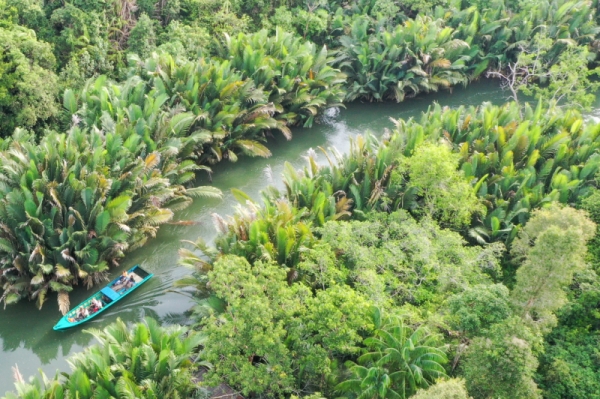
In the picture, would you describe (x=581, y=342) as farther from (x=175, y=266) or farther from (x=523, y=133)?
(x=175, y=266)

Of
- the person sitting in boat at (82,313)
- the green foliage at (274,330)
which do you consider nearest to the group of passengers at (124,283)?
the person sitting in boat at (82,313)

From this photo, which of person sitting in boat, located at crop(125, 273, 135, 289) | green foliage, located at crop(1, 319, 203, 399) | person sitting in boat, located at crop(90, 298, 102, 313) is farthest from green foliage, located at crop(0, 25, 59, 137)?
green foliage, located at crop(1, 319, 203, 399)

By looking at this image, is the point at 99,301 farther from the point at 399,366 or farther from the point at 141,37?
the point at 141,37

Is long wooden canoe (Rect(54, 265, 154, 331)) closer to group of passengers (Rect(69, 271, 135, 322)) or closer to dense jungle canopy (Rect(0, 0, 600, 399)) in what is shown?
group of passengers (Rect(69, 271, 135, 322))

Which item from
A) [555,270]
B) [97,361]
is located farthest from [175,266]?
[555,270]

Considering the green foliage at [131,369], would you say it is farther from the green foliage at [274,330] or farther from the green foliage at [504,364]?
the green foliage at [504,364]

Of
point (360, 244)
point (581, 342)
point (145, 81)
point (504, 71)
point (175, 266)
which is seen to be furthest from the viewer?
point (504, 71)
